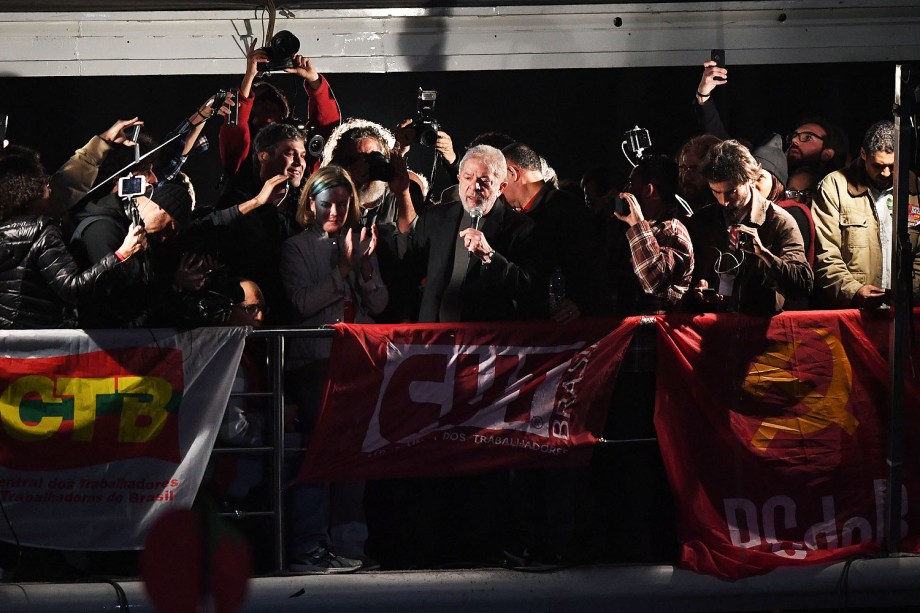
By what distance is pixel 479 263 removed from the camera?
6.13 meters

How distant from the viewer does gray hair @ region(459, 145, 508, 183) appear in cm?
631

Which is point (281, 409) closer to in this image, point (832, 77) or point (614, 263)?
point (614, 263)

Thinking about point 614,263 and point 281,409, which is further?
point 614,263

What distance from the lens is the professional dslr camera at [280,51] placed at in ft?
21.8

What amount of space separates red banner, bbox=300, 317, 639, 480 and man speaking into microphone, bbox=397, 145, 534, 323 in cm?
27

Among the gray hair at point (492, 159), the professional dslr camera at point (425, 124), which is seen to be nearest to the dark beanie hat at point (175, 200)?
the professional dslr camera at point (425, 124)

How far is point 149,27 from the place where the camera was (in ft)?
22.3

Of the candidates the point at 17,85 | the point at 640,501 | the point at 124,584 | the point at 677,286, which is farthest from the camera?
the point at 17,85

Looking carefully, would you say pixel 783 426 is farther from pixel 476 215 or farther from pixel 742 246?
pixel 476 215

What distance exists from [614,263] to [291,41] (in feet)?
7.38

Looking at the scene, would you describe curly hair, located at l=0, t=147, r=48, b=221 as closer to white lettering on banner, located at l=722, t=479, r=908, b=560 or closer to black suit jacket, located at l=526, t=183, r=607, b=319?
black suit jacket, located at l=526, t=183, r=607, b=319

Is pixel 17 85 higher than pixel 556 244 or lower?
higher

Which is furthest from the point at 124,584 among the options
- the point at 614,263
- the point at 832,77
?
the point at 832,77

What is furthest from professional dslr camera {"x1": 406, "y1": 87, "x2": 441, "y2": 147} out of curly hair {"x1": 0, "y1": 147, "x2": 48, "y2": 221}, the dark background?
curly hair {"x1": 0, "y1": 147, "x2": 48, "y2": 221}
